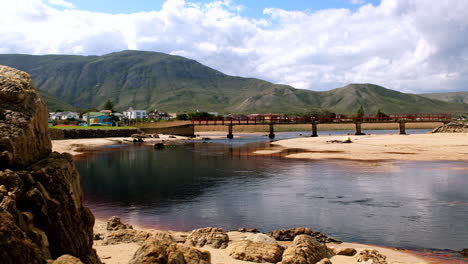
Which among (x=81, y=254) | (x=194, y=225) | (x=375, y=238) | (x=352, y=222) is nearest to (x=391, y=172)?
(x=352, y=222)

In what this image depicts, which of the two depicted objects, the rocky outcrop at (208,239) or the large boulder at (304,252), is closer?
the large boulder at (304,252)

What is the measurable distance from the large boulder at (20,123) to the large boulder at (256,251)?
5.86m

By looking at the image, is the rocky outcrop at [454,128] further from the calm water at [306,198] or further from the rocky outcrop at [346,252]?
the rocky outcrop at [346,252]

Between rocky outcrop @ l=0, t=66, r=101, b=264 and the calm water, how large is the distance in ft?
29.8

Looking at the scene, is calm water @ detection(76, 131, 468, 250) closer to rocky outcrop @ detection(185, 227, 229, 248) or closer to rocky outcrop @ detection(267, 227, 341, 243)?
rocky outcrop @ detection(267, 227, 341, 243)

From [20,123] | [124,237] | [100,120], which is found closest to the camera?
[20,123]

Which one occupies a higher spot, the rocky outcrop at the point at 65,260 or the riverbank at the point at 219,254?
the rocky outcrop at the point at 65,260

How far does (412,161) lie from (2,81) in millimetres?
41559

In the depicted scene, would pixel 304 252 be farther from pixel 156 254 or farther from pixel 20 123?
pixel 20 123

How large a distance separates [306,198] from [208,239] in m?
11.3

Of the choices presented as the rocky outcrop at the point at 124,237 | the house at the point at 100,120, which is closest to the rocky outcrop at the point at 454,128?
the rocky outcrop at the point at 124,237

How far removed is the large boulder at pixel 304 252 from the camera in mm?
10219

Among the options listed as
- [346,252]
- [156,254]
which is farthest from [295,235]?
[156,254]

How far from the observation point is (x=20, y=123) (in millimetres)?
7570
